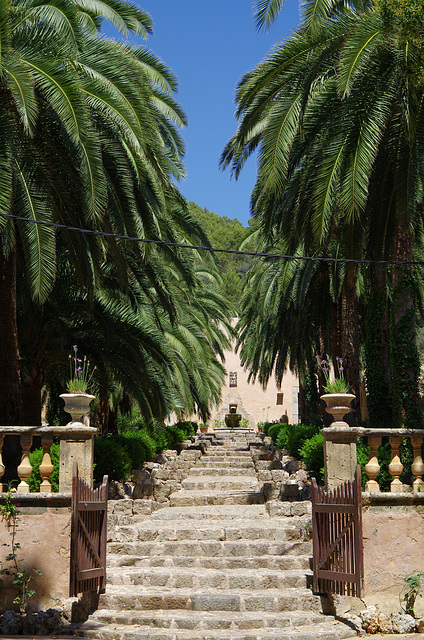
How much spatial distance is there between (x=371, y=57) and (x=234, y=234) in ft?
200

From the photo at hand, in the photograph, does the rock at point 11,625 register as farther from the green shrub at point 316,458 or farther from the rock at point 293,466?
the rock at point 293,466

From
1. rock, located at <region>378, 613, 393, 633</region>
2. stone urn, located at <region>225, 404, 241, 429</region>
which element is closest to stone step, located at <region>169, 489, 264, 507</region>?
rock, located at <region>378, 613, 393, 633</region>

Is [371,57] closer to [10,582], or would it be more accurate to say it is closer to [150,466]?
[10,582]

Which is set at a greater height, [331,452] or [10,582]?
[331,452]

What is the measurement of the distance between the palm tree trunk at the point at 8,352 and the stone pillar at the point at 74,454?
2.58m

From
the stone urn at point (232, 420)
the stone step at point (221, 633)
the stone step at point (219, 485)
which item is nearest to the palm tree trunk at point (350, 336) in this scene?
the stone step at point (219, 485)

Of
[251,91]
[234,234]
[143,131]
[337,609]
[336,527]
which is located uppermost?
[234,234]

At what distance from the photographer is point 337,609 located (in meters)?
8.05

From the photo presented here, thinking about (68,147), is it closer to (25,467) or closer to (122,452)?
(25,467)

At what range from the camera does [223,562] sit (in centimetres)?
892

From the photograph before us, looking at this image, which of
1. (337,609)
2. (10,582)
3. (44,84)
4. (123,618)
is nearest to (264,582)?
(337,609)

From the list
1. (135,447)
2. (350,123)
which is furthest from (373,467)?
(135,447)

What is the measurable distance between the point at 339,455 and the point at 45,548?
11.8 feet

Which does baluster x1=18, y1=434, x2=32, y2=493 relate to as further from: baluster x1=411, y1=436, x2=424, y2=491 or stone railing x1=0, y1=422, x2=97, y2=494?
baluster x1=411, y1=436, x2=424, y2=491
